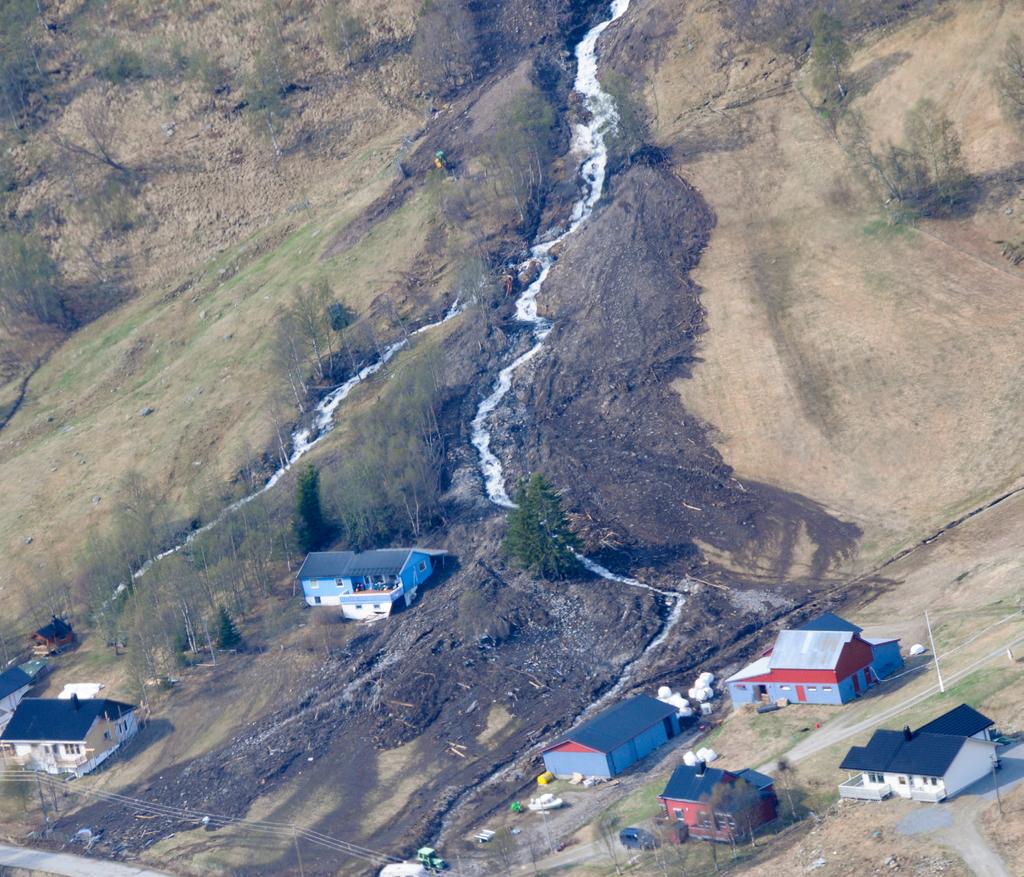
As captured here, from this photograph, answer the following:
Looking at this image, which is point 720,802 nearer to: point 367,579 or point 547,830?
point 547,830

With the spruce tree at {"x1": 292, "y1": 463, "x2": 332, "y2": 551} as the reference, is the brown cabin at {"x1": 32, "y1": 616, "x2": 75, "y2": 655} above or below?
below

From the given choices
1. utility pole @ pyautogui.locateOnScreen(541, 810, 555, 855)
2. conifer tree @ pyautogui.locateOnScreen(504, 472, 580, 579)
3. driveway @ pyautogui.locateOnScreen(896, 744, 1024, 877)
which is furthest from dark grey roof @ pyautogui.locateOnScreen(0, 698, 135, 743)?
driveway @ pyautogui.locateOnScreen(896, 744, 1024, 877)

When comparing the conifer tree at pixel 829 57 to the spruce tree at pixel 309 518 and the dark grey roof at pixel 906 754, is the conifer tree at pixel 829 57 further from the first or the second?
the dark grey roof at pixel 906 754

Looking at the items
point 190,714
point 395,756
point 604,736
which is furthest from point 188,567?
point 604,736

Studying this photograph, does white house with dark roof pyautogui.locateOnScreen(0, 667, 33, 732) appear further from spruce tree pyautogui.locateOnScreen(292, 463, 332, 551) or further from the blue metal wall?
the blue metal wall

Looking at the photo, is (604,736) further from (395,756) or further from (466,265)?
(466,265)

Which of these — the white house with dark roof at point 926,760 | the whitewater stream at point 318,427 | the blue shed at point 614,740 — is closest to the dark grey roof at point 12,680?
the whitewater stream at point 318,427
